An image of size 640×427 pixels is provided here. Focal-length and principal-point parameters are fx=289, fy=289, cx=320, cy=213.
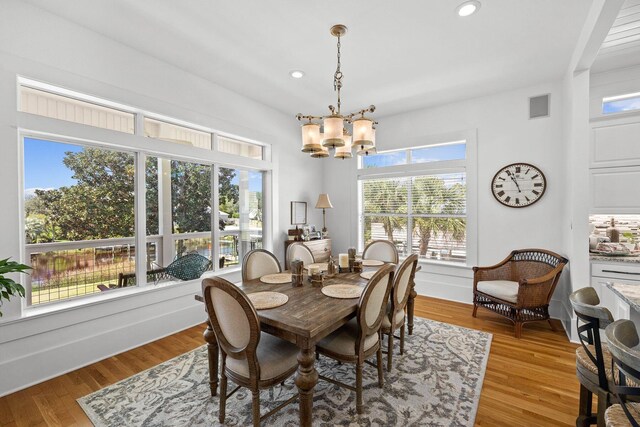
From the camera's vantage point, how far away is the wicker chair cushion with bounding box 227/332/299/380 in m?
1.72

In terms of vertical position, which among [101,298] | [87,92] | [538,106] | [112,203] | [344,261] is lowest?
[101,298]

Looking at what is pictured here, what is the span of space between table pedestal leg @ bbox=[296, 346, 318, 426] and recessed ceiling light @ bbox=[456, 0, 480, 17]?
9.12 feet

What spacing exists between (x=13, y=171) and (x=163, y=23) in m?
1.72

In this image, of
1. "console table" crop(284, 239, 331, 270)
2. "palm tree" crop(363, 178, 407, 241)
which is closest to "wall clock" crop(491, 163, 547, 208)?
"palm tree" crop(363, 178, 407, 241)

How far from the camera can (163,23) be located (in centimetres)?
254

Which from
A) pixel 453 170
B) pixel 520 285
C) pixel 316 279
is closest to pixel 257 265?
pixel 316 279

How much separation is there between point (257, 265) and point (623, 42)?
4187 millimetres

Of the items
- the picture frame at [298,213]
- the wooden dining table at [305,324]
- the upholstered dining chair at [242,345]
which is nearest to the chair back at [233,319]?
the upholstered dining chair at [242,345]

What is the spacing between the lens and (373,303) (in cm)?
197

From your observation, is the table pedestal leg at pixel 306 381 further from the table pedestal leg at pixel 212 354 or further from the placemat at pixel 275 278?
the placemat at pixel 275 278

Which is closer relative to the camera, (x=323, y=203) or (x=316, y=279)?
(x=316, y=279)

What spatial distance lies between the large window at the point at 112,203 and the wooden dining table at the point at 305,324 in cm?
169

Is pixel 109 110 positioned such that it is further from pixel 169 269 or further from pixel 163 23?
pixel 169 269

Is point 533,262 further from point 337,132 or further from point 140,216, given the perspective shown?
point 140,216
